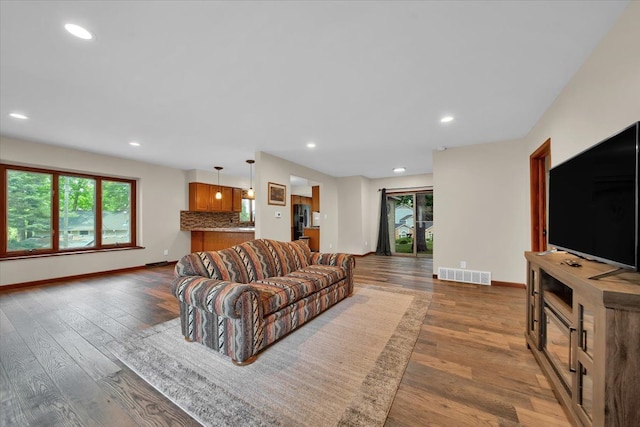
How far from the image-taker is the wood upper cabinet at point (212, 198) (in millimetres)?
6352

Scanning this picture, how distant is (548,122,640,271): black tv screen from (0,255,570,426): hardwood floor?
3.31 feet

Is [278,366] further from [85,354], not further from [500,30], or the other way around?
[500,30]

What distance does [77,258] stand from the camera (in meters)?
4.65

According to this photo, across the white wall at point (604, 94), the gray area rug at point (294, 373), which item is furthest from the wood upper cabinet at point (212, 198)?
the white wall at point (604, 94)

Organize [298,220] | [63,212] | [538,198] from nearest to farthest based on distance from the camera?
1. [538,198]
2. [63,212]
3. [298,220]

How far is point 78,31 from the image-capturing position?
165 cm

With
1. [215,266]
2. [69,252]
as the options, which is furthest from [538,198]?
[69,252]

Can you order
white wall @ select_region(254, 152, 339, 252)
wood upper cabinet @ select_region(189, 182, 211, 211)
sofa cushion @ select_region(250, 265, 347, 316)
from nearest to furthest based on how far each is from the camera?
sofa cushion @ select_region(250, 265, 347, 316) < white wall @ select_region(254, 152, 339, 252) < wood upper cabinet @ select_region(189, 182, 211, 211)

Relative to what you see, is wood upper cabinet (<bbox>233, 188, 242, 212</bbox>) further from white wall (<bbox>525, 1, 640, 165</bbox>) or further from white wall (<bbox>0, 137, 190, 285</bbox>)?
white wall (<bbox>525, 1, 640, 165</bbox>)

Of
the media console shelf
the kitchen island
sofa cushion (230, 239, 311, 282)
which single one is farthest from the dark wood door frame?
the kitchen island

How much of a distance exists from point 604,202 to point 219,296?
2.44 meters

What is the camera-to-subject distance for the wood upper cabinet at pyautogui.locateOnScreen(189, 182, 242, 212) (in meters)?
6.35

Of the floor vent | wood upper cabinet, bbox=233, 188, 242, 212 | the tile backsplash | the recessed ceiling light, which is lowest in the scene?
the floor vent

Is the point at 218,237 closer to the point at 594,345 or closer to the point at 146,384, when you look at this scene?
the point at 146,384
